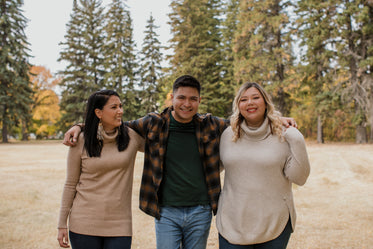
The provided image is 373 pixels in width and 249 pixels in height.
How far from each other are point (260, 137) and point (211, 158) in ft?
1.61

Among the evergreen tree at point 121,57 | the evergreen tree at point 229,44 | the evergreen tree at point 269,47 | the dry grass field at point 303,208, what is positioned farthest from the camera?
the evergreen tree at point 121,57

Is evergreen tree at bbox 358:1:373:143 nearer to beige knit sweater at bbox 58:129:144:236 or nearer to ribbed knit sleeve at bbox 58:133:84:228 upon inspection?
beige knit sweater at bbox 58:129:144:236

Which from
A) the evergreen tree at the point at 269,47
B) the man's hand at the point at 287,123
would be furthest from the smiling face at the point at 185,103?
the evergreen tree at the point at 269,47

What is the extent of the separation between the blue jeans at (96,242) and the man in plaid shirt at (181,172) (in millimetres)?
333

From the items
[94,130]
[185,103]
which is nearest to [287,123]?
[185,103]

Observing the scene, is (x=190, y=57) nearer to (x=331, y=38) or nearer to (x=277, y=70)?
(x=277, y=70)

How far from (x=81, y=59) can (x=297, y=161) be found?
33.9 meters

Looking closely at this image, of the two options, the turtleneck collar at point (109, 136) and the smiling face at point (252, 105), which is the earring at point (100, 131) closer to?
the turtleneck collar at point (109, 136)

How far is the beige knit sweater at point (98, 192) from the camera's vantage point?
7.63 feet

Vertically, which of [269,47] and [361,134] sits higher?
[269,47]

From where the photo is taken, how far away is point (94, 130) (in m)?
2.47

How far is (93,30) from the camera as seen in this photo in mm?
33500

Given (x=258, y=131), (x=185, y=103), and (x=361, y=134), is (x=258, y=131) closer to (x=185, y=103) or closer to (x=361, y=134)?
(x=185, y=103)

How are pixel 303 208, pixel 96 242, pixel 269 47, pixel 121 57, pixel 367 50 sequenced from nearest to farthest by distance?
1. pixel 96 242
2. pixel 303 208
3. pixel 367 50
4. pixel 269 47
5. pixel 121 57
